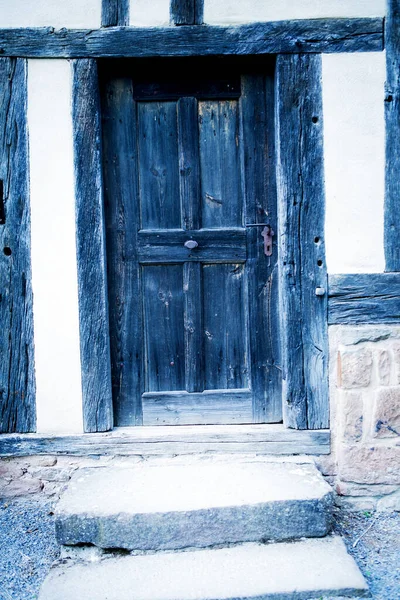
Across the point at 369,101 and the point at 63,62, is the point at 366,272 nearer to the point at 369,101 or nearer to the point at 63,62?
the point at 369,101

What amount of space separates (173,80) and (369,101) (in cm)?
111

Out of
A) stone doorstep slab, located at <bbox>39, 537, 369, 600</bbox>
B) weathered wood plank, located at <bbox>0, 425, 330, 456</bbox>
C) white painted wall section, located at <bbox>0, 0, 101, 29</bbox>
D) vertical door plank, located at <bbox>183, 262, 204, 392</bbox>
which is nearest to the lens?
stone doorstep slab, located at <bbox>39, 537, 369, 600</bbox>

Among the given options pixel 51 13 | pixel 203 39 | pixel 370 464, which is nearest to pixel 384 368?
pixel 370 464

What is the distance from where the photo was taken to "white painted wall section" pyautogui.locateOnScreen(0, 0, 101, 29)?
2.66 meters

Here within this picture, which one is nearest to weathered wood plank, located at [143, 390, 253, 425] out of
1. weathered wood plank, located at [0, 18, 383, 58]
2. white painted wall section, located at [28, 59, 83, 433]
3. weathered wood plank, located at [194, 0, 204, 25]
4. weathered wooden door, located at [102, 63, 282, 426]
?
weathered wooden door, located at [102, 63, 282, 426]

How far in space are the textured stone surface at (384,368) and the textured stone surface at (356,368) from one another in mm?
55

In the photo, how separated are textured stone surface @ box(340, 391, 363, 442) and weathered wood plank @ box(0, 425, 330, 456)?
0.41 feet

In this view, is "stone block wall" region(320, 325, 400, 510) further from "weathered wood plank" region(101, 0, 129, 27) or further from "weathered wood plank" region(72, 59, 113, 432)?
"weathered wood plank" region(101, 0, 129, 27)

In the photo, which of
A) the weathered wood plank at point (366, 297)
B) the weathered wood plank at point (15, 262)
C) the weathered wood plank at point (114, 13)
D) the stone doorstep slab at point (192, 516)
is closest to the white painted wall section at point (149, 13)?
the weathered wood plank at point (114, 13)

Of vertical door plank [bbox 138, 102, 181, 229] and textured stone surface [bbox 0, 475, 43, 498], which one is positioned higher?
vertical door plank [bbox 138, 102, 181, 229]

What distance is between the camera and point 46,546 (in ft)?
8.13

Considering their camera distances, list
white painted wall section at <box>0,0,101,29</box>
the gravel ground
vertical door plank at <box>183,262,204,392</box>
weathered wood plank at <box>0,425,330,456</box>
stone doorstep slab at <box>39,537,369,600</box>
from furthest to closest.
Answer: vertical door plank at <box>183,262,204,392</box> < weathered wood plank at <box>0,425,330,456</box> < white painted wall section at <box>0,0,101,29</box> < the gravel ground < stone doorstep slab at <box>39,537,369,600</box>

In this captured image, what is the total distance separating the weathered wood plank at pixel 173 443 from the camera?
110 inches

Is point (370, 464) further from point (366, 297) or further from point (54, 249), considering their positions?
point (54, 249)
